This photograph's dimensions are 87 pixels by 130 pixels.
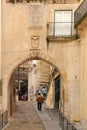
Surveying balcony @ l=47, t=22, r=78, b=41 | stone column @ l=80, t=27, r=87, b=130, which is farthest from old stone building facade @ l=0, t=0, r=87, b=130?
stone column @ l=80, t=27, r=87, b=130

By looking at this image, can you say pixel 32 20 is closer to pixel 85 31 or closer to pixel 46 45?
pixel 46 45

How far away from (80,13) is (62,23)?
8.43 feet

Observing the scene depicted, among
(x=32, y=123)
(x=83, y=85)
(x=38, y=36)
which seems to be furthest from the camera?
(x=38, y=36)

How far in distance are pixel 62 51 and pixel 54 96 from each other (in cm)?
1171

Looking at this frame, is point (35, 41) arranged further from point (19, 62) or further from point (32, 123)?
point (32, 123)

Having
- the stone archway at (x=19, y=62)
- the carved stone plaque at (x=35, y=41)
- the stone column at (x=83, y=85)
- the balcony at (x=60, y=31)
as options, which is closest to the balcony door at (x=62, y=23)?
the balcony at (x=60, y=31)

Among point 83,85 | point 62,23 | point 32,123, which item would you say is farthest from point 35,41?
point 32,123

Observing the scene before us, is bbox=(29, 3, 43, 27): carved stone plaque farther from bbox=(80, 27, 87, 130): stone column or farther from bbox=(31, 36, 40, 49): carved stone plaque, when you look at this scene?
bbox=(80, 27, 87, 130): stone column

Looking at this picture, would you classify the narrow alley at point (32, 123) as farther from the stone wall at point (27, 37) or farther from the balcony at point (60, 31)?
the balcony at point (60, 31)

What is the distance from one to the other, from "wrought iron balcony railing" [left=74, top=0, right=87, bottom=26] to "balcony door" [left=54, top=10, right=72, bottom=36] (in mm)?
880

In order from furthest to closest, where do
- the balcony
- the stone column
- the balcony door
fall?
the balcony door < the balcony < the stone column

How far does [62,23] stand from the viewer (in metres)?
27.3

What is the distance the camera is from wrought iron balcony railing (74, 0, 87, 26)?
2373 centimetres

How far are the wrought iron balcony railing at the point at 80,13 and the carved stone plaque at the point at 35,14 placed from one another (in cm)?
202
